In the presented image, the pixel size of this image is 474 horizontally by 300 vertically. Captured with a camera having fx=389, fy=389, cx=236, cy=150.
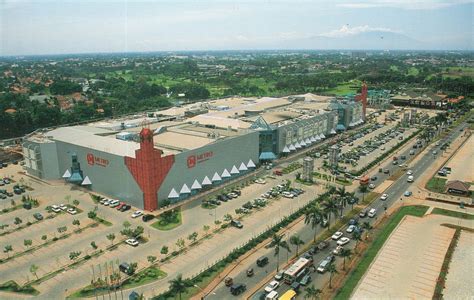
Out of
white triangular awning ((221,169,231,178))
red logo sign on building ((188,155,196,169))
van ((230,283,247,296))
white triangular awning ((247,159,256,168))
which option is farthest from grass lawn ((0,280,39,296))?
white triangular awning ((247,159,256,168))

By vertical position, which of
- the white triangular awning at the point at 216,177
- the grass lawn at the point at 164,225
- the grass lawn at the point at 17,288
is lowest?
the grass lawn at the point at 17,288

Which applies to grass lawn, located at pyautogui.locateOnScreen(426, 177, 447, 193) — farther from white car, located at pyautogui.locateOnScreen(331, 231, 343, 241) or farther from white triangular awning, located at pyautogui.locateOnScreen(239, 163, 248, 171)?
white triangular awning, located at pyautogui.locateOnScreen(239, 163, 248, 171)

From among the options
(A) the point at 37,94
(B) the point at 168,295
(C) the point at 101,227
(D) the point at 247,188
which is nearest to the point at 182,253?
(B) the point at 168,295

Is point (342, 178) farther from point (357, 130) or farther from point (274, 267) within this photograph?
point (357, 130)

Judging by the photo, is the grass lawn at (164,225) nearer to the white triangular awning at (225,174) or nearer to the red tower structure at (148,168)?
the red tower structure at (148,168)

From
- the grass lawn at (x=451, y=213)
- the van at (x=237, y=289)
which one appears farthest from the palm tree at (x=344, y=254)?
the grass lawn at (x=451, y=213)

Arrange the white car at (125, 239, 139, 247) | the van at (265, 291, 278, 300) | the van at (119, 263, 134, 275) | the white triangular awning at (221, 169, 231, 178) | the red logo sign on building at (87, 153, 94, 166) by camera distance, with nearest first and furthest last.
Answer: the van at (265, 291, 278, 300) → the van at (119, 263, 134, 275) → the white car at (125, 239, 139, 247) → the red logo sign on building at (87, 153, 94, 166) → the white triangular awning at (221, 169, 231, 178)

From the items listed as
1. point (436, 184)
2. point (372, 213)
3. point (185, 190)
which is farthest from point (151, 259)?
point (436, 184)
